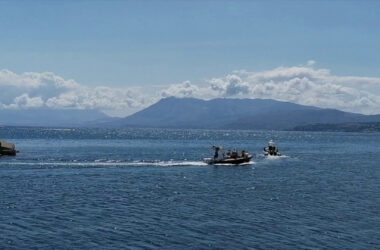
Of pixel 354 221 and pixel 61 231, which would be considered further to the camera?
pixel 354 221

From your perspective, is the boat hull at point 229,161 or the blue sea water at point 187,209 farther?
the boat hull at point 229,161

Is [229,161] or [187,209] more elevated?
[229,161]

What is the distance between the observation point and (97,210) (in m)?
58.2

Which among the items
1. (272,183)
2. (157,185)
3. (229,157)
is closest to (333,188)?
(272,183)

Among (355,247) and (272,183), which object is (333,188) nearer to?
(272,183)

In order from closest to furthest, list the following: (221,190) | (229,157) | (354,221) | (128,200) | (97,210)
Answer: (354,221) → (97,210) → (128,200) → (221,190) → (229,157)

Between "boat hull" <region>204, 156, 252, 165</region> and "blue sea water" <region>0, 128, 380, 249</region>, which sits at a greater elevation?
"boat hull" <region>204, 156, 252, 165</region>

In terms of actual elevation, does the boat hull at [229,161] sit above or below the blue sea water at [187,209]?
above

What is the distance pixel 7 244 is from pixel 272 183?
49561 mm


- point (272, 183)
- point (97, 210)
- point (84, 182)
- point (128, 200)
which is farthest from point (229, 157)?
point (97, 210)

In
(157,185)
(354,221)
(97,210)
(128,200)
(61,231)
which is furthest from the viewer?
(157,185)

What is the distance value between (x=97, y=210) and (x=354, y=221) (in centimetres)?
2592

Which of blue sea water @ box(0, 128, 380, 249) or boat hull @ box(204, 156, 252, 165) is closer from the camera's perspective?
blue sea water @ box(0, 128, 380, 249)

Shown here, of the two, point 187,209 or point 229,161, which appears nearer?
point 187,209
